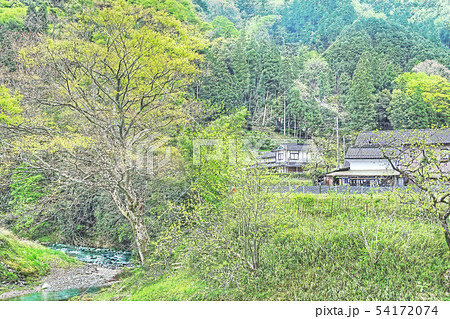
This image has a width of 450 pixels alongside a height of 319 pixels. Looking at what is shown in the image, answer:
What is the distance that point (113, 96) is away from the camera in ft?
28.7

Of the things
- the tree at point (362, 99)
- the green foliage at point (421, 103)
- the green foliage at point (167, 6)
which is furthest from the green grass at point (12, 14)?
the green foliage at point (421, 103)

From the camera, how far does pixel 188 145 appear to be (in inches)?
364

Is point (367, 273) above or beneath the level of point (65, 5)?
beneath

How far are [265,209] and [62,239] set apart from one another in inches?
363

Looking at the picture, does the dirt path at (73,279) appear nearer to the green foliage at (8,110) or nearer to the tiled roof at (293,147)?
the green foliage at (8,110)

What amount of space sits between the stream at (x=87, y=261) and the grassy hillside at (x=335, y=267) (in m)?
0.86

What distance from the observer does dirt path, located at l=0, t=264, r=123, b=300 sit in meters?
7.06

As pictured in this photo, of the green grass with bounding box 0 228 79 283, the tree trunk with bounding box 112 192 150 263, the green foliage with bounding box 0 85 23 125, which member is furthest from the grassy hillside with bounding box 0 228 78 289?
the green foliage with bounding box 0 85 23 125

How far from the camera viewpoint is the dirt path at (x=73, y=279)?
278 inches

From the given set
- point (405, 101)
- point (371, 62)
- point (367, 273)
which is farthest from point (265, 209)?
point (371, 62)

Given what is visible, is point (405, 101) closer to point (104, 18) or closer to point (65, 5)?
point (104, 18)

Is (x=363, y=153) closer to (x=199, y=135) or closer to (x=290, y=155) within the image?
(x=290, y=155)

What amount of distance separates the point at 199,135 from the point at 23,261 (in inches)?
209

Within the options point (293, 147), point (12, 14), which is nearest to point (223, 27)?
point (293, 147)
